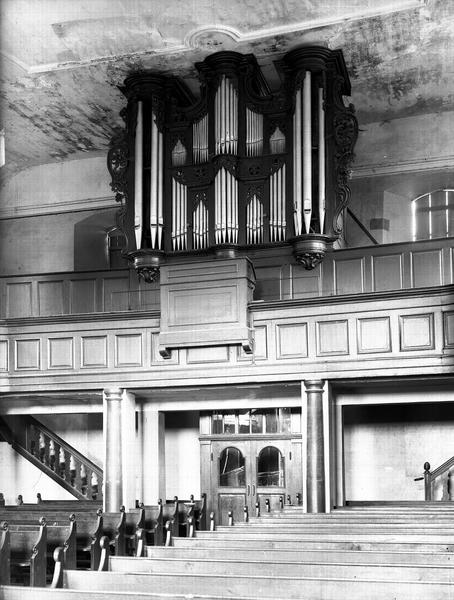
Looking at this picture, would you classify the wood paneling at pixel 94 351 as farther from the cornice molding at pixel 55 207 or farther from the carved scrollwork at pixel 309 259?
the cornice molding at pixel 55 207

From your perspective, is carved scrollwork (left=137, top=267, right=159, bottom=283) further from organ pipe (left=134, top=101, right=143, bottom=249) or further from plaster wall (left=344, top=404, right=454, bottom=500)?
plaster wall (left=344, top=404, right=454, bottom=500)

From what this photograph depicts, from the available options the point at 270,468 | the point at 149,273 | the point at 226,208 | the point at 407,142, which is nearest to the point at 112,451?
the point at 149,273

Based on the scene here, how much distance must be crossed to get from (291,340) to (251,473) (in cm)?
396

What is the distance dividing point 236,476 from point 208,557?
8452 mm

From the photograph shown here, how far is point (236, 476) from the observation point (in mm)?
15133

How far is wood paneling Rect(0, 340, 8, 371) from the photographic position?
1320cm

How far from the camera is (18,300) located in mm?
14234

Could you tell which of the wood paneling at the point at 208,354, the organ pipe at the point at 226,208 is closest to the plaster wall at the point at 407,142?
the organ pipe at the point at 226,208

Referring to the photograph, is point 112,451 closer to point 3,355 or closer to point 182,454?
point 3,355

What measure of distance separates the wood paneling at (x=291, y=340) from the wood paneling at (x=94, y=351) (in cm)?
277

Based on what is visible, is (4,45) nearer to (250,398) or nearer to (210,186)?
(210,186)

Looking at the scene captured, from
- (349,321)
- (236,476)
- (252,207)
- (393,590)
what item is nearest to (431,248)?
(349,321)

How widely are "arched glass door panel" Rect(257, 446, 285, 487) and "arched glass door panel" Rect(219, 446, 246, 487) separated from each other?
0.32 meters

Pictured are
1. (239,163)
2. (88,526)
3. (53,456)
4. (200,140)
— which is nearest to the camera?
(88,526)
